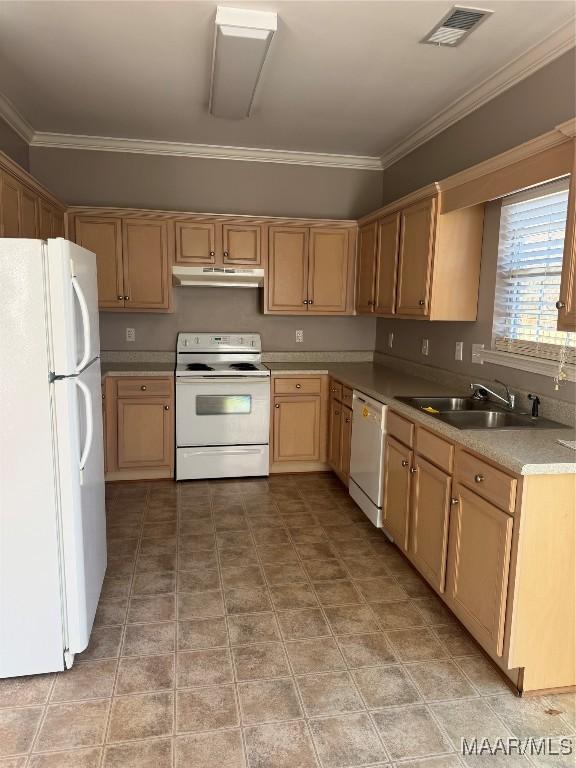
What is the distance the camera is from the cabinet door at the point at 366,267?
4.18 meters

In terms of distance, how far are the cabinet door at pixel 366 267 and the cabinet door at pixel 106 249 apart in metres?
1.96

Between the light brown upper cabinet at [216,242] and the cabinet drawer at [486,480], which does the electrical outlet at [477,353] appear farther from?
the light brown upper cabinet at [216,242]

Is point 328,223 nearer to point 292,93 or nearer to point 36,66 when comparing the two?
point 292,93

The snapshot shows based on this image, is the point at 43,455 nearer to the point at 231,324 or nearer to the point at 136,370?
the point at 136,370

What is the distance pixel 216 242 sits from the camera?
4.34 metres

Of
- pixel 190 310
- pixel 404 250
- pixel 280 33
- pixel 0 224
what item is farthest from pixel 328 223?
pixel 0 224

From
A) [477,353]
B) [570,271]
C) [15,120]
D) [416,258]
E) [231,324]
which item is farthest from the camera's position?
[231,324]

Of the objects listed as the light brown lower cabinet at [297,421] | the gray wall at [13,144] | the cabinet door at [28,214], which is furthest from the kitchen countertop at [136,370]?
the gray wall at [13,144]

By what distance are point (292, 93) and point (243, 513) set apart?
2.77 m

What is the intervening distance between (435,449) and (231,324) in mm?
2710

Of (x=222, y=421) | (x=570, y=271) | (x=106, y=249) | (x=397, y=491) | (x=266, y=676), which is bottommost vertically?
(x=266, y=676)

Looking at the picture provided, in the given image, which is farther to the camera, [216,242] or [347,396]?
[216,242]

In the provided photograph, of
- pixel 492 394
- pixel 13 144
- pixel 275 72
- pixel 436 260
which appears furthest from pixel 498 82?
pixel 13 144

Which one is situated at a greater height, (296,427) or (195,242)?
(195,242)
